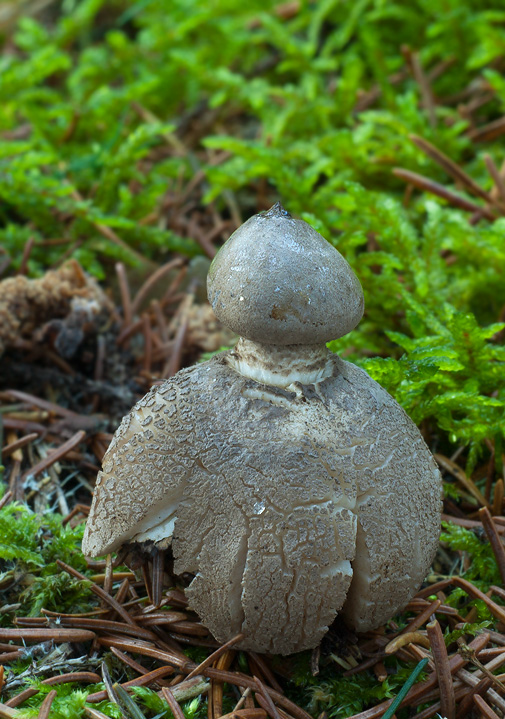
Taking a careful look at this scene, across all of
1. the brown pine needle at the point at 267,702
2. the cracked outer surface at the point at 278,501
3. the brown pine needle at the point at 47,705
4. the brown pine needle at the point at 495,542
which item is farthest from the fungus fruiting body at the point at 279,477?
the brown pine needle at the point at 47,705

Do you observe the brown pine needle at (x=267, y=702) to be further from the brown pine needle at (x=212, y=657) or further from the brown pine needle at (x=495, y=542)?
the brown pine needle at (x=495, y=542)

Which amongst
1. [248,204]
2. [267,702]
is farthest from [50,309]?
[267,702]

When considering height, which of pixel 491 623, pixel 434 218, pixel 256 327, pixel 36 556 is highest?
pixel 256 327

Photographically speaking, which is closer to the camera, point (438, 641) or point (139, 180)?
point (438, 641)

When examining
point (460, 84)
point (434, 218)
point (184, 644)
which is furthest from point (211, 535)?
point (460, 84)

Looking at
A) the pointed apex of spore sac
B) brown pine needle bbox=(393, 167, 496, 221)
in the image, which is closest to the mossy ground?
brown pine needle bbox=(393, 167, 496, 221)

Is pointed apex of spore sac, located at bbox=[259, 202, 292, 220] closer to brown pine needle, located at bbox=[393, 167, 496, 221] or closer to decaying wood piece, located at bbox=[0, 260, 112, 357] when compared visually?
decaying wood piece, located at bbox=[0, 260, 112, 357]

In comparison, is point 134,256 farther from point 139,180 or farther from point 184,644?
point 184,644
